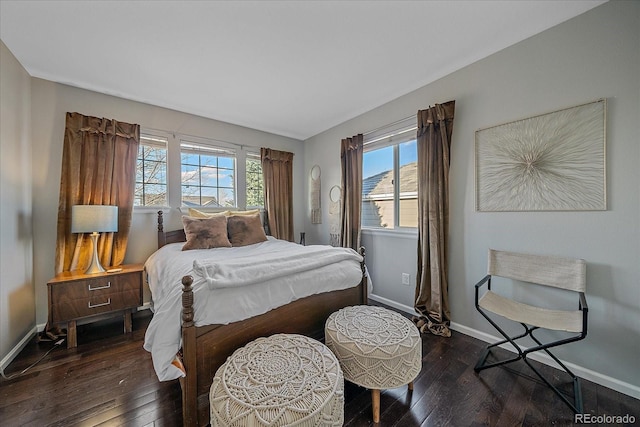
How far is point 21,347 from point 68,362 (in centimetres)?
58

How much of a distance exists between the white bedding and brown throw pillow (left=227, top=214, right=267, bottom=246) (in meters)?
0.87

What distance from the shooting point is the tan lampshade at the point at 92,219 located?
2.10 metres

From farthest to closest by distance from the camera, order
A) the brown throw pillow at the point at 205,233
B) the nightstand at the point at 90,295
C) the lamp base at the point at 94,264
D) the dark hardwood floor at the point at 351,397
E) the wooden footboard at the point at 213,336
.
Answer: the brown throw pillow at the point at 205,233, the lamp base at the point at 94,264, the nightstand at the point at 90,295, the dark hardwood floor at the point at 351,397, the wooden footboard at the point at 213,336

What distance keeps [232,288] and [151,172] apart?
7.76 feet

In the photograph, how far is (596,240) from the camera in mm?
1584

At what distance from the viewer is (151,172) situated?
2.91m

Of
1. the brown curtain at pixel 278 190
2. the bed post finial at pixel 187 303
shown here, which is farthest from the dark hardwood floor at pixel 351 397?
the brown curtain at pixel 278 190

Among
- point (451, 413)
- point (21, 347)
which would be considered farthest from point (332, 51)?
point (21, 347)

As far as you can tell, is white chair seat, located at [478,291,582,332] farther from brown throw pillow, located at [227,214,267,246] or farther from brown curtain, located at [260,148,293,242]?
brown curtain, located at [260,148,293,242]

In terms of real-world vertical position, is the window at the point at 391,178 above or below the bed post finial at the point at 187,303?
above

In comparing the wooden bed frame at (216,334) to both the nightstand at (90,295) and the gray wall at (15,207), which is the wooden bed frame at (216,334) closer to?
the nightstand at (90,295)

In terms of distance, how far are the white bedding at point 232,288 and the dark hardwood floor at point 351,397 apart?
47 centimetres

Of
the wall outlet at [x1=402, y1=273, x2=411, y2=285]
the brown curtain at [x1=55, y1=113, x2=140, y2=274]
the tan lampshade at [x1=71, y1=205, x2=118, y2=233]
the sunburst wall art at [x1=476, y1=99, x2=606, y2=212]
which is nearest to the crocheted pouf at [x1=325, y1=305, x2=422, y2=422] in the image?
the wall outlet at [x1=402, y1=273, x2=411, y2=285]

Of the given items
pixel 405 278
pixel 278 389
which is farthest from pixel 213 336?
pixel 405 278
